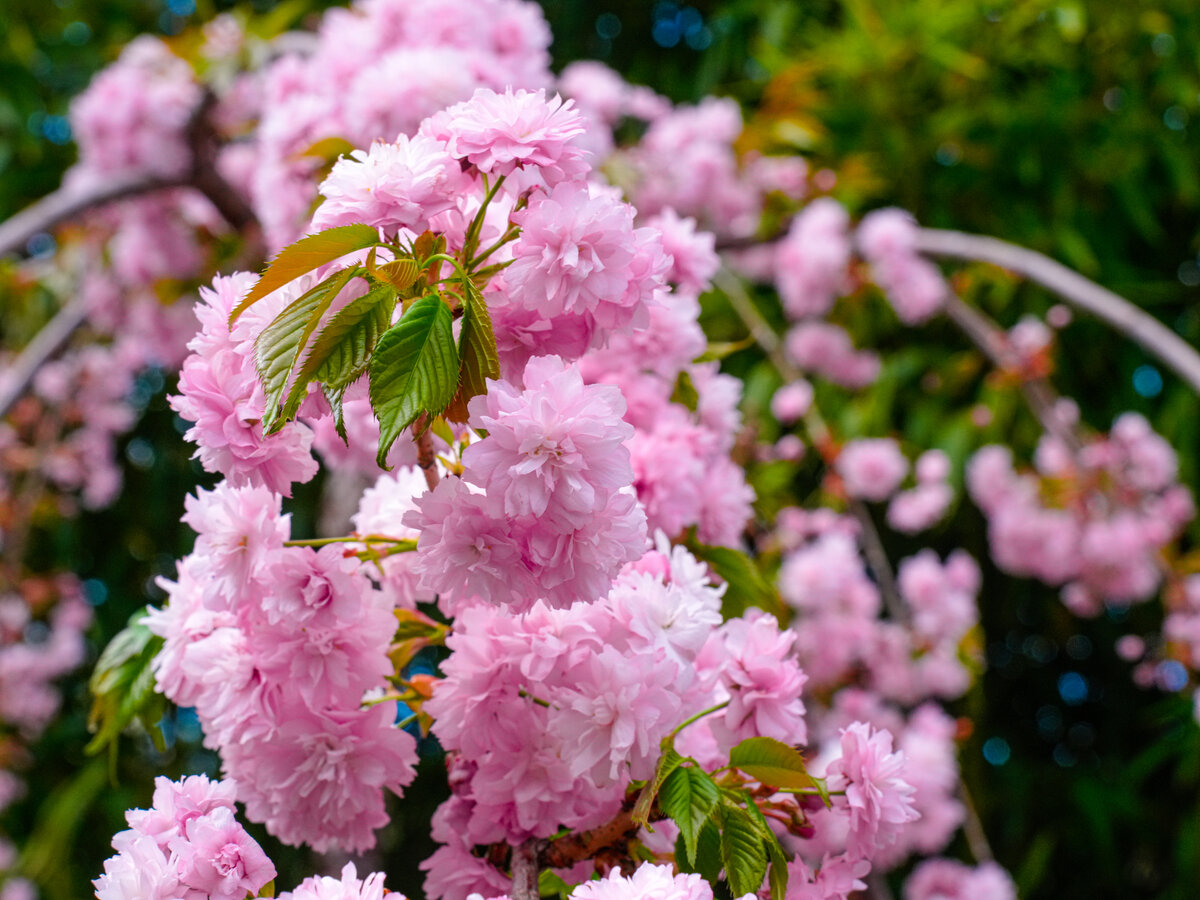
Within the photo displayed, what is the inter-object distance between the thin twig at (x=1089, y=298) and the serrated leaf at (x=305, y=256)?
1.17 metres

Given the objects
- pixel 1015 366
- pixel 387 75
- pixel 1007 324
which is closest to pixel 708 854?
pixel 387 75

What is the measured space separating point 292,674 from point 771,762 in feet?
0.80

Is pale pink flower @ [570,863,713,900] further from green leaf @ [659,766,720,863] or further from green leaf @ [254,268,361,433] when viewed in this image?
green leaf @ [254,268,361,433]

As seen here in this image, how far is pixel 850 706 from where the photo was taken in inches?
58.2

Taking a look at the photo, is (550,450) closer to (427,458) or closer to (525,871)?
(427,458)

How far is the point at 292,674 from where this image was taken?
1.52 feet

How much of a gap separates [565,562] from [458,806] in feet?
0.63

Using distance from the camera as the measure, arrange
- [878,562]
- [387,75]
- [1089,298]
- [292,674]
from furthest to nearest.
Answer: [878,562] < [1089,298] < [387,75] < [292,674]

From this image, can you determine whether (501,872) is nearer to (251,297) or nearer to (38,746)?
(251,297)

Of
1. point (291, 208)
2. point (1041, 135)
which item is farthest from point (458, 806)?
point (1041, 135)

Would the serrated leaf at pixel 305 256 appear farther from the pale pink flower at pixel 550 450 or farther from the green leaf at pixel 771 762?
the green leaf at pixel 771 762

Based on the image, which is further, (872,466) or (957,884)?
(872,466)

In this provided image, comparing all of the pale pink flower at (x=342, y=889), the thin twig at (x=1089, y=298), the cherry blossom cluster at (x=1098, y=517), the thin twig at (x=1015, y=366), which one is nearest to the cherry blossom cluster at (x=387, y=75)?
the pale pink flower at (x=342, y=889)

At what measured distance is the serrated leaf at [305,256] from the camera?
0.38 m
